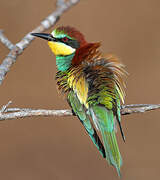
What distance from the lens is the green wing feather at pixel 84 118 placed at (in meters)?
1.58

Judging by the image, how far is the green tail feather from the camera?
5.07ft

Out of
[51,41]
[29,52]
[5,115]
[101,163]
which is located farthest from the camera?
[29,52]

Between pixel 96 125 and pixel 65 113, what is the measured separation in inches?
5.7

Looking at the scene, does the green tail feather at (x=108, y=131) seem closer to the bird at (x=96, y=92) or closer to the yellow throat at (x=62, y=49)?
the bird at (x=96, y=92)

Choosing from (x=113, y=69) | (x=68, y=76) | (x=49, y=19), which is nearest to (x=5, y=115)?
(x=68, y=76)

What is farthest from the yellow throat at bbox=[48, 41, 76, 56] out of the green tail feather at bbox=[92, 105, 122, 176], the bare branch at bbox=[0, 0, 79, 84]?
the green tail feather at bbox=[92, 105, 122, 176]

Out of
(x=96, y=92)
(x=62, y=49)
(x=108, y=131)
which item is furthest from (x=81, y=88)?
(x=62, y=49)

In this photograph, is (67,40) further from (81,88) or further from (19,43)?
(81,88)

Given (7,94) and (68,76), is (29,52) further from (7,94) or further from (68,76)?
(68,76)

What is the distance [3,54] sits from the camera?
269 centimetres

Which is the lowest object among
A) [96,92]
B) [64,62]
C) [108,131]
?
[108,131]

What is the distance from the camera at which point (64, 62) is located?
1.90 meters

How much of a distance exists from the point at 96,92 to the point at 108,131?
178 mm

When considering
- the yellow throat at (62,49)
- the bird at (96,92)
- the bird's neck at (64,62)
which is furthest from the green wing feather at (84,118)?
the yellow throat at (62,49)
